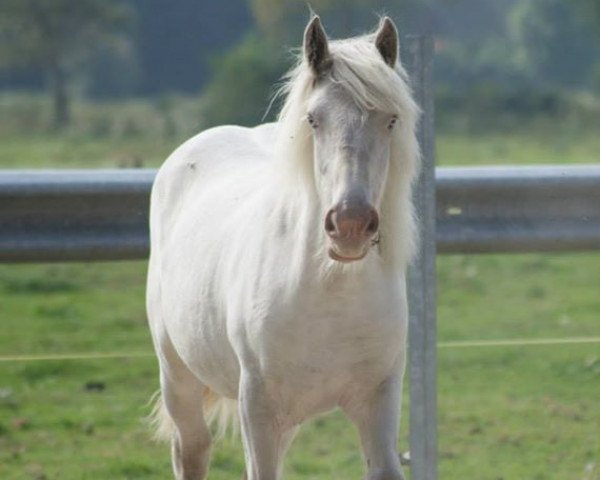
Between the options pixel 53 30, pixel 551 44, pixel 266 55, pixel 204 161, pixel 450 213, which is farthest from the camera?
pixel 551 44

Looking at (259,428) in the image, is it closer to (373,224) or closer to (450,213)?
(373,224)

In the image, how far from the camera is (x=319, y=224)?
516 cm

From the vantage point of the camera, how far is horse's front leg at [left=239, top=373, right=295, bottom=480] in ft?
17.3

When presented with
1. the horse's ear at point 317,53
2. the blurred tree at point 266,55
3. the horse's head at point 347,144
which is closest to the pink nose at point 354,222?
the horse's head at point 347,144

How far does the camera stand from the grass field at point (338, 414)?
301 inches

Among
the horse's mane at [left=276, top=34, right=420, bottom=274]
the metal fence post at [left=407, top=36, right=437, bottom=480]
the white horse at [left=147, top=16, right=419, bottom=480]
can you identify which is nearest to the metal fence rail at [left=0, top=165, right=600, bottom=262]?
the metal fence post at [left=407, top=36, right=437, bottom=480]

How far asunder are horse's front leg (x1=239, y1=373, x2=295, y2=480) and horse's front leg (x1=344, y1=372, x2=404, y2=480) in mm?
228

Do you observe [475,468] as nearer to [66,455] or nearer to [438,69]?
[66,455]

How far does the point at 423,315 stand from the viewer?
5.98 m

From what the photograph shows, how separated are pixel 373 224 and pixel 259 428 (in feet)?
2.76

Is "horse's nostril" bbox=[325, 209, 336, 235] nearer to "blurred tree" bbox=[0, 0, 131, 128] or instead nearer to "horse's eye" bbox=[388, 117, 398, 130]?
"horse's eye" bbox=[388, 117, 398, 130]

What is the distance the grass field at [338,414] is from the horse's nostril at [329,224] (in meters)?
2.78

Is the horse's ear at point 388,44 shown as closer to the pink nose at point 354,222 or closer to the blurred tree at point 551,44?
the pink nose at point 354,222

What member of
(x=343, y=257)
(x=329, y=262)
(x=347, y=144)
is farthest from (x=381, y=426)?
(x=347, y=144)
